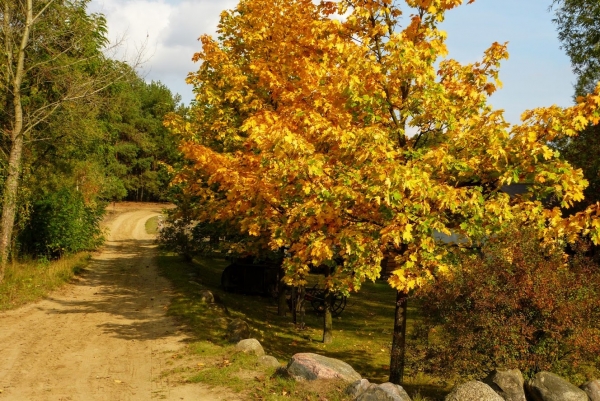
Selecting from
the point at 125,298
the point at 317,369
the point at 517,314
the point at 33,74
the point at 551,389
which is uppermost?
the point at 33,74

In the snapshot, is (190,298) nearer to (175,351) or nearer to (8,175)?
(175,351)

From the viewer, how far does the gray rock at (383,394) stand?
7500 millimetres

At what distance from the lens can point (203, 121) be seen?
16656 millimetres

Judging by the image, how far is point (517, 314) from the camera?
8.11 meters

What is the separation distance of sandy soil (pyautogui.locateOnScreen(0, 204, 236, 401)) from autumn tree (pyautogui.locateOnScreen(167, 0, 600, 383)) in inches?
129

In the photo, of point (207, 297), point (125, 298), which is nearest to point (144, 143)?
point (125, 298)

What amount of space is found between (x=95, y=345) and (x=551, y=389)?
9.17 metres

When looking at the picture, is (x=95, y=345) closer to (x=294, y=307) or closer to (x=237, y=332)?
(x=237, y=332)

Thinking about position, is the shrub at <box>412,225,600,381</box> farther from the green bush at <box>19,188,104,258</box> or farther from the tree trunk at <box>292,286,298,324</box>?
the green bush at <box>19,188,104,258</box>

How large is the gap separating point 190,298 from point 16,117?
8614 mm

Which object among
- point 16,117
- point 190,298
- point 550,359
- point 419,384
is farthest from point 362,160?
point 16,117

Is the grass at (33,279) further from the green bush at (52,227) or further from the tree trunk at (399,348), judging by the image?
the tree trunk at (399,348)

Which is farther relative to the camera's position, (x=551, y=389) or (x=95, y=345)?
(x=95, y=345)

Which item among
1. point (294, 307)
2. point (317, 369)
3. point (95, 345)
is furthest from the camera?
point (294, 307)
